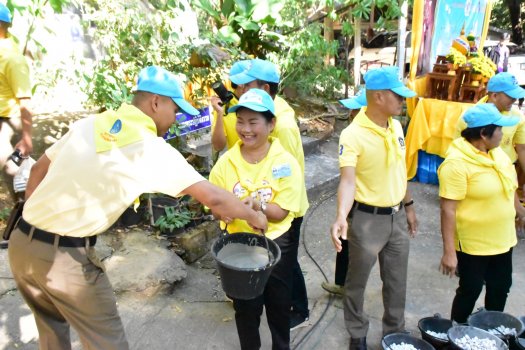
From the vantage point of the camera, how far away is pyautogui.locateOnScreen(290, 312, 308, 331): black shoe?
3.43 meters

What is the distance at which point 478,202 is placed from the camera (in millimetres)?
2861

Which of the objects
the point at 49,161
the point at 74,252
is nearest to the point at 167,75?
the point at 49,161

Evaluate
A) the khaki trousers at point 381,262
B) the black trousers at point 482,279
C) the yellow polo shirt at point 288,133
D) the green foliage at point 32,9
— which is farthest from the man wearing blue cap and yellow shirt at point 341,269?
the green foliage at point 32,9

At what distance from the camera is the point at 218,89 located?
3.34 metres

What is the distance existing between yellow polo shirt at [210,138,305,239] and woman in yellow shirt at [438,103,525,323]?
1.01 meters

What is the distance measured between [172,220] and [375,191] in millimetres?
2203

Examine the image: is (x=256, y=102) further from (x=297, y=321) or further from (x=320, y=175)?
(x=320, y=175)

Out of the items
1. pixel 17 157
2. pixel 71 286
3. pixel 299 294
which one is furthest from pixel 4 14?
pixel 299 294

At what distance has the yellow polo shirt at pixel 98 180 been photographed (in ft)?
6.43

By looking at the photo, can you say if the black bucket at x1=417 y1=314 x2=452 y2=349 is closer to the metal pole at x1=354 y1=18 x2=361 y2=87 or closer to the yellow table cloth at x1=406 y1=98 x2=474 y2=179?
the yellow table cloth at x1=406 y1=98 x2=474 y2=179

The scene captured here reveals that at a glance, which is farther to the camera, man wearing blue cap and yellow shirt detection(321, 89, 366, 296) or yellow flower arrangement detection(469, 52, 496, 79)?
yellow flower arrangement detection(469, 52, 496, 79)

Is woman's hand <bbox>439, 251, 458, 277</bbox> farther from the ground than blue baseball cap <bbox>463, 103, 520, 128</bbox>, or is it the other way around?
blue baseball cap <bbox>463, 103, 520, 128</bbox>

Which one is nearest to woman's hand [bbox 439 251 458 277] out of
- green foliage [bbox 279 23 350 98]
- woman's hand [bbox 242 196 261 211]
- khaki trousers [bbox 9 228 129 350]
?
woman's hand [bbox 242 196 261 211]

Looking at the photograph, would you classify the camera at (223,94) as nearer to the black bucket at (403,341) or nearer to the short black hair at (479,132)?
the short black hair at (479,132)
